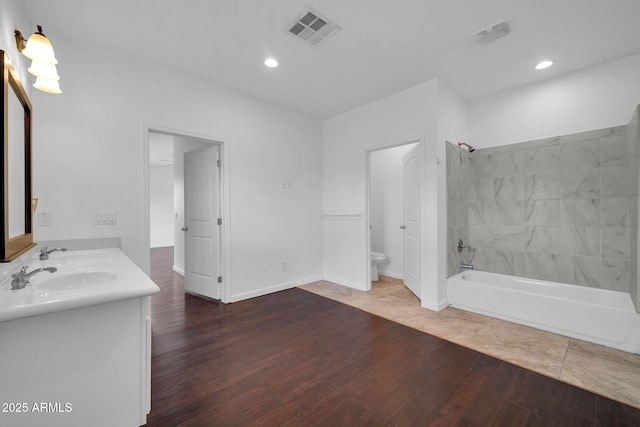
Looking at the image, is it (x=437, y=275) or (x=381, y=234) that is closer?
(x=437, y=275)

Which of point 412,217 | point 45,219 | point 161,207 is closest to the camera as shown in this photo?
point 45,219

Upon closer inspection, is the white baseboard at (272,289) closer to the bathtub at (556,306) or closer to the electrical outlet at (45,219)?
the electrical outlet at (45,219)

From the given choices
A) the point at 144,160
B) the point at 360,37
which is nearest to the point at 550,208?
the point at 360,37

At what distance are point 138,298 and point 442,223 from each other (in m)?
3.04

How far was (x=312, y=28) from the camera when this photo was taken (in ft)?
7.54

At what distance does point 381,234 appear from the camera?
5062 mm

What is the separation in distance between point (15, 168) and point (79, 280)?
72cm

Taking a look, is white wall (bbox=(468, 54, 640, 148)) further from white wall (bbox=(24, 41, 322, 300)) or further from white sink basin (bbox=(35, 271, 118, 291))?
white sink basin (bbox=(35, 271, 118, 291))

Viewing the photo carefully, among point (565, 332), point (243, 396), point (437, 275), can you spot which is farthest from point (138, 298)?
point (565, 332)

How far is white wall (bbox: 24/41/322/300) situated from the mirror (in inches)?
25.4

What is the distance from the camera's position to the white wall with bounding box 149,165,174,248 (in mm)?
8711

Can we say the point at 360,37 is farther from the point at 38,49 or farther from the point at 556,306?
the point at 556,306

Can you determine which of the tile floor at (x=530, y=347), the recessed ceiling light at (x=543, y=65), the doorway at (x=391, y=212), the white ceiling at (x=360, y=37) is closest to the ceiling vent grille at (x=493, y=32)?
the white ceiling at (x=360, y=37)

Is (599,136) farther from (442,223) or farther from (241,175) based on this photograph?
(241,175)
